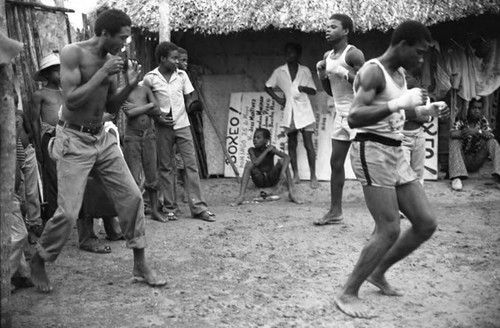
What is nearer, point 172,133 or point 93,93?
point 93,93

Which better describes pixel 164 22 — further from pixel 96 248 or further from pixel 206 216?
pixel 96 248

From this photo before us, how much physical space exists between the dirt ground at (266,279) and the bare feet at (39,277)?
7cm

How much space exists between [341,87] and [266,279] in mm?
2376

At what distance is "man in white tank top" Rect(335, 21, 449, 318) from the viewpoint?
430 centimetres

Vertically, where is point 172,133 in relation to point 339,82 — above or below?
below

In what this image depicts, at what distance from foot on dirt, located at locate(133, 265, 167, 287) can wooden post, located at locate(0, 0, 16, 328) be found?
1.18m

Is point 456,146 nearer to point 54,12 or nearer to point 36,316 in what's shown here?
point 54,12

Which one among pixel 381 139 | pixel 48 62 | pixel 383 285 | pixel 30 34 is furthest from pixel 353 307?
pixel 30 34

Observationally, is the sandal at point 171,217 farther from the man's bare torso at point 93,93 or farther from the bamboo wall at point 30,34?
the man's bare torso at point 93,93

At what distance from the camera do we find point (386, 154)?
14.6 feet

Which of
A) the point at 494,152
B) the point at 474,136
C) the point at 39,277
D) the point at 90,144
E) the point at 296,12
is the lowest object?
the point at 39,277

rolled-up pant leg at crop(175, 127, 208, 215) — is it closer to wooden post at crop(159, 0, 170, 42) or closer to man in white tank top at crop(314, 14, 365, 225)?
wooden post at crop(159, 0, 170, 42)

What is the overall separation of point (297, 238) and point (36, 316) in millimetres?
2850

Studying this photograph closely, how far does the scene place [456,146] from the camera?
29.9 feet
